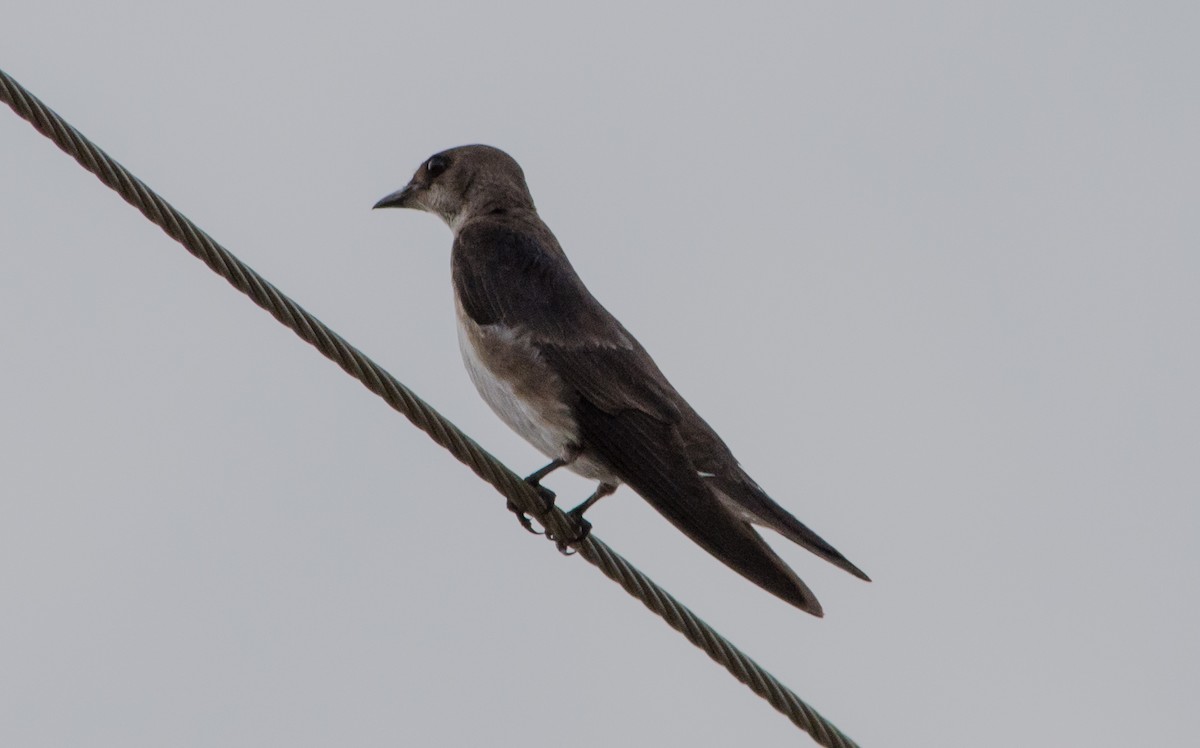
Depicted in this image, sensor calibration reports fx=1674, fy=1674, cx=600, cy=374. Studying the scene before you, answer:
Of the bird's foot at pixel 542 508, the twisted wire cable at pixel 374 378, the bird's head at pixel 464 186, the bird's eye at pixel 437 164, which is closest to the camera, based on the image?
the twisted wire cable at pixel 374 378

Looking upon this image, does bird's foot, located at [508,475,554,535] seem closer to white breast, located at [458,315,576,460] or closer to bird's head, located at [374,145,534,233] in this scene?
white breast, located at [458,315,576,460]

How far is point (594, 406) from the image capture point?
6.04 metres

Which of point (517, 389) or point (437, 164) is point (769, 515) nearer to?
point (517, 389)

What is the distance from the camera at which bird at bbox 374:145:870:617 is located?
18.3 feet

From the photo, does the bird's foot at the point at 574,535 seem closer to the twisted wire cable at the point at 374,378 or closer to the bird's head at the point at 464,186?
the twisted wire cable at the point at 374,378

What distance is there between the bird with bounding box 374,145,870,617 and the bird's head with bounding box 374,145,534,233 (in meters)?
0.52

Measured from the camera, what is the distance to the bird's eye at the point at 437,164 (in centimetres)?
809

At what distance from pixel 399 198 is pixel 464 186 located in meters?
0.43

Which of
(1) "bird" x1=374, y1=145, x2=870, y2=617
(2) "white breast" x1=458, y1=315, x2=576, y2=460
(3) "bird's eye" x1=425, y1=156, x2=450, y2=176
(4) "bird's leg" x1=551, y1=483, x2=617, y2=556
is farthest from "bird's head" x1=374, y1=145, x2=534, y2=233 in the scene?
(4) "bird's leg" x1=551, y1=483, x2=617, y2=556

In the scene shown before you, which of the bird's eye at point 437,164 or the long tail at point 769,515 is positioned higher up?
the bird's eye at point 437,164

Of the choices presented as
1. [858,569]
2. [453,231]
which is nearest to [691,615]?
[858,569]

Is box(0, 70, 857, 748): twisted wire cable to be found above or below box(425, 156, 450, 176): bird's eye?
below

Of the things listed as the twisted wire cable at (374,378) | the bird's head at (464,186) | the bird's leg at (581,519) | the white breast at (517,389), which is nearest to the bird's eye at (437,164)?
the bird's head at (464,186)

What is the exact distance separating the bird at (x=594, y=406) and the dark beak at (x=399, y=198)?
99cm
